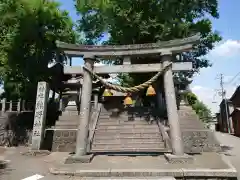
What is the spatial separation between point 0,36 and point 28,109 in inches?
267

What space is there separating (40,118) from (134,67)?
5.31 metres

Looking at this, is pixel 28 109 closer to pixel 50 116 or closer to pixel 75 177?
pixel 50 116

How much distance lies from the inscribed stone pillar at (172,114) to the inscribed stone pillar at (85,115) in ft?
9.52

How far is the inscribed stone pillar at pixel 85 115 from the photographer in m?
7.67

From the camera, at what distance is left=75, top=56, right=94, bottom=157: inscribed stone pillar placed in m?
7.67

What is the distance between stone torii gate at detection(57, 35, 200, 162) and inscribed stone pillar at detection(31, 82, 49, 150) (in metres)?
2.91

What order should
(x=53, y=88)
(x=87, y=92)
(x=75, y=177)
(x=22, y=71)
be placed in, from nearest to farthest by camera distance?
(x=75, y=177), (x=87, y=92), (x=22, y=71), (x=53, y=88)

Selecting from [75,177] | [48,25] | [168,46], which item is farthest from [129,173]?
[48,25]

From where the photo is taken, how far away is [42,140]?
10.2 meters

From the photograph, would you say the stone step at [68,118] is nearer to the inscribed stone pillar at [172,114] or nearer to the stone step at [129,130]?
the stone step at [129,130]

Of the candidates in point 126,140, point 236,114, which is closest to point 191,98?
point 236,114

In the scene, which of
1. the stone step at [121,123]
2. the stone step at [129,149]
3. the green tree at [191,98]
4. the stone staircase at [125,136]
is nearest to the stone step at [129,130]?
the stone staircase at [125,136]

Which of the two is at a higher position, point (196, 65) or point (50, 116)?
point (196, 65)

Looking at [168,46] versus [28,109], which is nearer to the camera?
[168,46]
